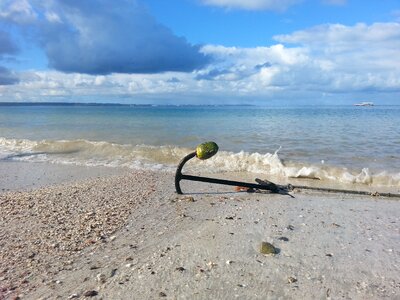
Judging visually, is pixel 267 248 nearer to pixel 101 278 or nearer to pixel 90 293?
pixel 101 278

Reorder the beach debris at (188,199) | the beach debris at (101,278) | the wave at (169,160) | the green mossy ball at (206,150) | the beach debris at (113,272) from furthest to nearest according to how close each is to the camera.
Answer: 1. the wave at (169,160)
2. the beach debris at (188,199)
3. the green mossy ball at (206,150)
4. the beach debris at (113,272)
5. the beach debris at (101,278)

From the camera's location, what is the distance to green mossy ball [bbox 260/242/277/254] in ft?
13.7

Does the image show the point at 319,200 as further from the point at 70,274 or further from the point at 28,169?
the point at 28,169

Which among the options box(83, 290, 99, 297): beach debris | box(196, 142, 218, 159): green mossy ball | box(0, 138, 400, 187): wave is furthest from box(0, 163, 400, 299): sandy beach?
box(0, 138, 400, 187): wave

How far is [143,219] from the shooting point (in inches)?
221

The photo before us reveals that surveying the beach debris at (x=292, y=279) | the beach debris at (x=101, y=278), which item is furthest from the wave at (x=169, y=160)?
the beach debris at (x=101, y=278)

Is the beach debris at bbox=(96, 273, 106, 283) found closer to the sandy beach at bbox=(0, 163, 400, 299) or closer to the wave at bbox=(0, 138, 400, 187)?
the sandy beach at bbox=(0, 163, 400, 299)

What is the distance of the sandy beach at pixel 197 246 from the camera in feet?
11.4

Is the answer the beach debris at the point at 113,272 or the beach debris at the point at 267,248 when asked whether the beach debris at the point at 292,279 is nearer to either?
the beach debris at the point at 267,248

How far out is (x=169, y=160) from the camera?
44.4 feet

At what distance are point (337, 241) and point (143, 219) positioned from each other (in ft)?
8.90

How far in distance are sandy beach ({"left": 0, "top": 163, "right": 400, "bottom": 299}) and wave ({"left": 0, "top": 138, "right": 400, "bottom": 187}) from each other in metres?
2.91

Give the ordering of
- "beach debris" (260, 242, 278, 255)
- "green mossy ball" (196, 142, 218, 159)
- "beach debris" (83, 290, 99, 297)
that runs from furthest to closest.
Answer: "green mossy ball" (196, 142, 218, 159)
"beach debris" (260, 242, 278, 255)
"beach debris" (83, 290, 99, 297)

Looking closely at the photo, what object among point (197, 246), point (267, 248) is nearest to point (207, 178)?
point (197, 246)
